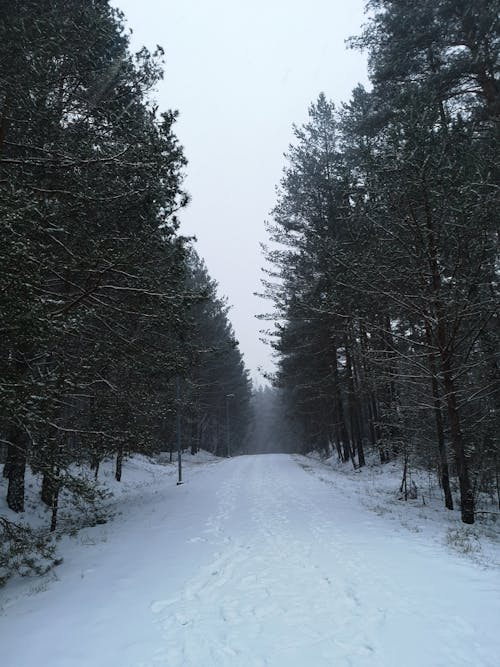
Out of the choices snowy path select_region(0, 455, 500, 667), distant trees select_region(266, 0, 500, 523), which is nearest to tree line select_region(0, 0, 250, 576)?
snowy path select_region(0, 455, 500, 667)

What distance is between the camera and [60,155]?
7.14 meters

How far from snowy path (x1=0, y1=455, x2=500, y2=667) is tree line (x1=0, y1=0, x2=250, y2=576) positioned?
5.25 ft

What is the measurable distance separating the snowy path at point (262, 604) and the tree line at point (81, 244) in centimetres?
160

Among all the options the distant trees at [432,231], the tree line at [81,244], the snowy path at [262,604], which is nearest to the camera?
the snowy path at [262,604]

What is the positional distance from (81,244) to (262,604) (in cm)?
729

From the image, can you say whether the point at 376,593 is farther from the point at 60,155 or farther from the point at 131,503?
the point at 131,503

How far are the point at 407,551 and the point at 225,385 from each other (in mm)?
36543

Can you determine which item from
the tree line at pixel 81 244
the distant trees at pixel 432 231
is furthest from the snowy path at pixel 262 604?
the distant trees at pixel 432 231

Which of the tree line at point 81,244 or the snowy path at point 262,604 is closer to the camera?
the snowy path at point 262,604

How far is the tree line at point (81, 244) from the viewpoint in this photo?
599cm

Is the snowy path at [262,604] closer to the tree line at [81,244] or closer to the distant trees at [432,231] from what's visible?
the tree line at [81,244]

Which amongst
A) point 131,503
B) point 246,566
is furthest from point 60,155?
A: point 131,503

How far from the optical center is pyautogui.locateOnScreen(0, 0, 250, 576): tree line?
5.99 meters

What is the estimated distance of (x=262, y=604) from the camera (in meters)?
4.80
